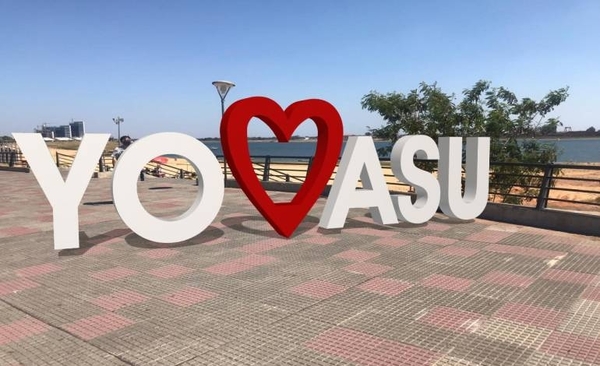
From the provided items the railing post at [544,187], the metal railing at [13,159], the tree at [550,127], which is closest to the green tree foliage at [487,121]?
the tree at [550,127]

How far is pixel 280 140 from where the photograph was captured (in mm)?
7652

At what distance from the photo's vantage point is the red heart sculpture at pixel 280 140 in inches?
280

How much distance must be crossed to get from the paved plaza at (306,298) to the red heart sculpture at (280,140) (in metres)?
0.56

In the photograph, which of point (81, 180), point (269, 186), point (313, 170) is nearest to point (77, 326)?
point (81, 180)

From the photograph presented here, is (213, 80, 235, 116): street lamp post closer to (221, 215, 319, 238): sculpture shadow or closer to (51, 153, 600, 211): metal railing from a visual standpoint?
(51, 153, 600, 211): metal railing

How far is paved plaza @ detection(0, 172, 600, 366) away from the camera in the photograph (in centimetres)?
373

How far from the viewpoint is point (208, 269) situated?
6.17 m

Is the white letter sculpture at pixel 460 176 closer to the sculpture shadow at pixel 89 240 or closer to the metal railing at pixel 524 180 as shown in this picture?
the metal railing at pixel 524 180

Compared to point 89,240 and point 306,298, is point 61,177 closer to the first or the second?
point 89,240

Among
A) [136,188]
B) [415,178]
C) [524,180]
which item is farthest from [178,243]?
[524,180]

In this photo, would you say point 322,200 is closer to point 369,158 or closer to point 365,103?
point 369,158

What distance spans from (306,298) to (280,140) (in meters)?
3.34

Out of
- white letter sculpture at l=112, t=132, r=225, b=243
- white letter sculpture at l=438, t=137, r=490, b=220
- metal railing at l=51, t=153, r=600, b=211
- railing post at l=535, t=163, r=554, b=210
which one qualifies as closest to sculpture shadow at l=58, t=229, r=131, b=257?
white letter sculpture at l=112, t=132, r=225, b=243

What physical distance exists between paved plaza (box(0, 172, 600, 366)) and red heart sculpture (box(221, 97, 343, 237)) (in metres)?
0.56
